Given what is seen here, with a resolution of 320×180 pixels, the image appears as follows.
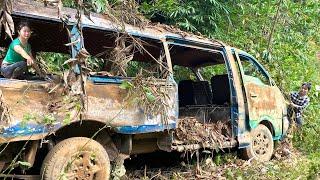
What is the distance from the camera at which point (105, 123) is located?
473 cm

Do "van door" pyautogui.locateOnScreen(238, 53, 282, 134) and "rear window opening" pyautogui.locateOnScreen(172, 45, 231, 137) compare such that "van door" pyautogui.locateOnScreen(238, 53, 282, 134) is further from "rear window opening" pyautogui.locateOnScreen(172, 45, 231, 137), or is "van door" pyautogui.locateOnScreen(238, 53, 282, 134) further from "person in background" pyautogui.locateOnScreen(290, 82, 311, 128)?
"person in background" pyautogui.locateOnScreen(290, 82, 311, 128)

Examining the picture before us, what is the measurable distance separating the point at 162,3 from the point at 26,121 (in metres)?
6.66

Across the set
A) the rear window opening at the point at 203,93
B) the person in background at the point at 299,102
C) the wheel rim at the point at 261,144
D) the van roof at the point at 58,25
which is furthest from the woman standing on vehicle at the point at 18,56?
the person in background at the point at 299,102

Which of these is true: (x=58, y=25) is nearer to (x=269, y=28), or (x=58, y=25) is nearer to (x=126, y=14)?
(x=126, y=14)

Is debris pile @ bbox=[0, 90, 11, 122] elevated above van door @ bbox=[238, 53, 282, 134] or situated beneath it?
situated beneath

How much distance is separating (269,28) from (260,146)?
6.37 metres

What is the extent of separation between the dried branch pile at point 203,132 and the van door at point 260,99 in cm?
47

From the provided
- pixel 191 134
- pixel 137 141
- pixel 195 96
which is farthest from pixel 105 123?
pixel 195 96

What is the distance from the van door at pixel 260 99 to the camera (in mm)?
6905

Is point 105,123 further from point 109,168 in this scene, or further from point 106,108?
point 109,168

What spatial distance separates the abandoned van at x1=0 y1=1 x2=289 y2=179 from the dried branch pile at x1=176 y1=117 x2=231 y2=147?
0.05ft

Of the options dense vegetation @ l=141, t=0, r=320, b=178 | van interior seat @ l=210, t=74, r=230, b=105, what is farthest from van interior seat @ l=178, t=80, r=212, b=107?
dense vegetation @ l=141, t=0, r=320, b=178

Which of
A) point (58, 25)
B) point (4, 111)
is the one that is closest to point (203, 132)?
point (58, 25)

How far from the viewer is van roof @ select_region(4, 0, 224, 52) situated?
436 cm
